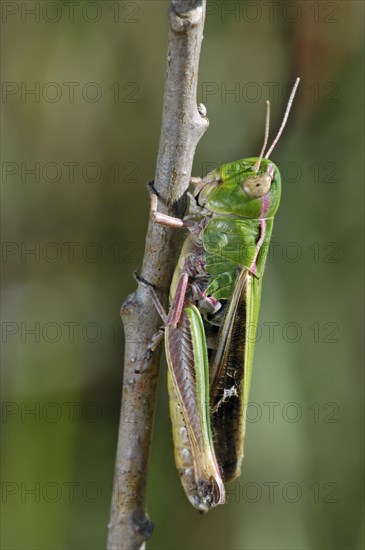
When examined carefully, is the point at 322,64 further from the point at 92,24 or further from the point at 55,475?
the point at 55,475

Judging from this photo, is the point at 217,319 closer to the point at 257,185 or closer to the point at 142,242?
the point at 257,185

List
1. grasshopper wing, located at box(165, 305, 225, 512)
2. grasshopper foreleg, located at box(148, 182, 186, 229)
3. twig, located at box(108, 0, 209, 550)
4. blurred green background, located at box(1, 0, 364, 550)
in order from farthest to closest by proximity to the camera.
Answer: blurred green background, located at box(1, 0, 364, 550)
grasshopper wing, located at box(165, 305, 225, 512)
grasshopper foreleg, located at box(148, 182, 186, 229)
twig, located at box(108, 0, 209, 550)

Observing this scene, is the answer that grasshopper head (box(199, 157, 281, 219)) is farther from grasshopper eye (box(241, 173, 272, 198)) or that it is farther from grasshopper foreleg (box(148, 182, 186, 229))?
grasshopper foreleg (box(148, 182, 186, 229))

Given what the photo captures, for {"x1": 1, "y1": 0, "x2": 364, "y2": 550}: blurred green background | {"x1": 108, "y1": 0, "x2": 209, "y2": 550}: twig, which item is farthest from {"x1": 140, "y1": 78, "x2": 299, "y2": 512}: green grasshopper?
{"x1": 1, "y1": 0, "x2": 364, "y2": 550}: blurred green background

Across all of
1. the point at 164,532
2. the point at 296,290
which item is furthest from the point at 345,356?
the point at 164,532

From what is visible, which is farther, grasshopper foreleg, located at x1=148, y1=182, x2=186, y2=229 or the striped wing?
the striped wing

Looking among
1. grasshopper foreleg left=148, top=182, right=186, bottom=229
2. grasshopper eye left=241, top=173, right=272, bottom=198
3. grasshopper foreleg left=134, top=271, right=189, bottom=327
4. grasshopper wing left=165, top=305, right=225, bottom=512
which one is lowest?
grasshopper wing left=165, top=305, right=225, bottom=512

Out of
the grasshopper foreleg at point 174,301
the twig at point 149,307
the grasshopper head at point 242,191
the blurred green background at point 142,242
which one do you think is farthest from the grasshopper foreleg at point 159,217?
the blurred green background at point 142,242
